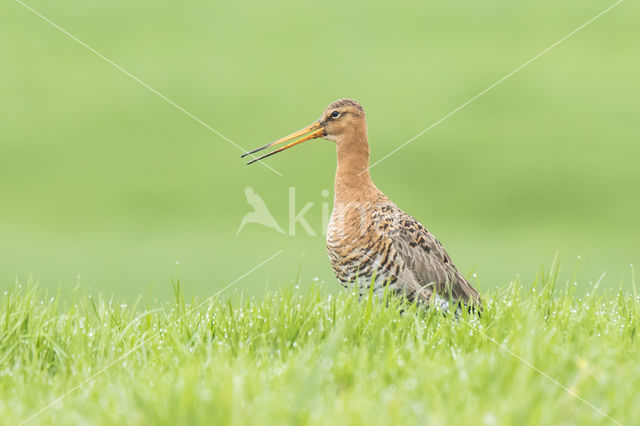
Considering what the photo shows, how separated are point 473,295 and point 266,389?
2.65 meters

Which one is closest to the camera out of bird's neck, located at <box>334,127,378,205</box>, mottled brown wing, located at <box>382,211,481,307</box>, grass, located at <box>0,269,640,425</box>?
grass, located at <box>0,269,640,425</box>

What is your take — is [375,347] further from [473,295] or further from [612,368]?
[473,295]

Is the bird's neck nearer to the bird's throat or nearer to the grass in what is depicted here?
the bird's throat

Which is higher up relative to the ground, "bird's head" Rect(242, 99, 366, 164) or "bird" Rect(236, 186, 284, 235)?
"bird's head" Rect(242, 99, 366, 164)

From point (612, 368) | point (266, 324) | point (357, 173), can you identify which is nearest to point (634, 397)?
point (612, 368)

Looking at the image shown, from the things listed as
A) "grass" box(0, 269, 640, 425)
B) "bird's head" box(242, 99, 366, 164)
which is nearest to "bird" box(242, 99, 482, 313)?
"bird's head" box(242, 99, 366, 164)

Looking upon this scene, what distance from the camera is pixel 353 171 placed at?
6.13m

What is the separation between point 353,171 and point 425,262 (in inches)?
35.8

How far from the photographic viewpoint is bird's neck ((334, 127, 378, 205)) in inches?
239

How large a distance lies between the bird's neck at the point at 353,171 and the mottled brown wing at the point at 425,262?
35 cm

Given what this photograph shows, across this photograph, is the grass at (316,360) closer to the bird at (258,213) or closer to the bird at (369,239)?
the bird at (369,239)

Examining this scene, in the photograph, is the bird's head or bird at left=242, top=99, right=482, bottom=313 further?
the bird's head

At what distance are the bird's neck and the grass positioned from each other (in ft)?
3.69

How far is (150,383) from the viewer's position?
12.1ft
